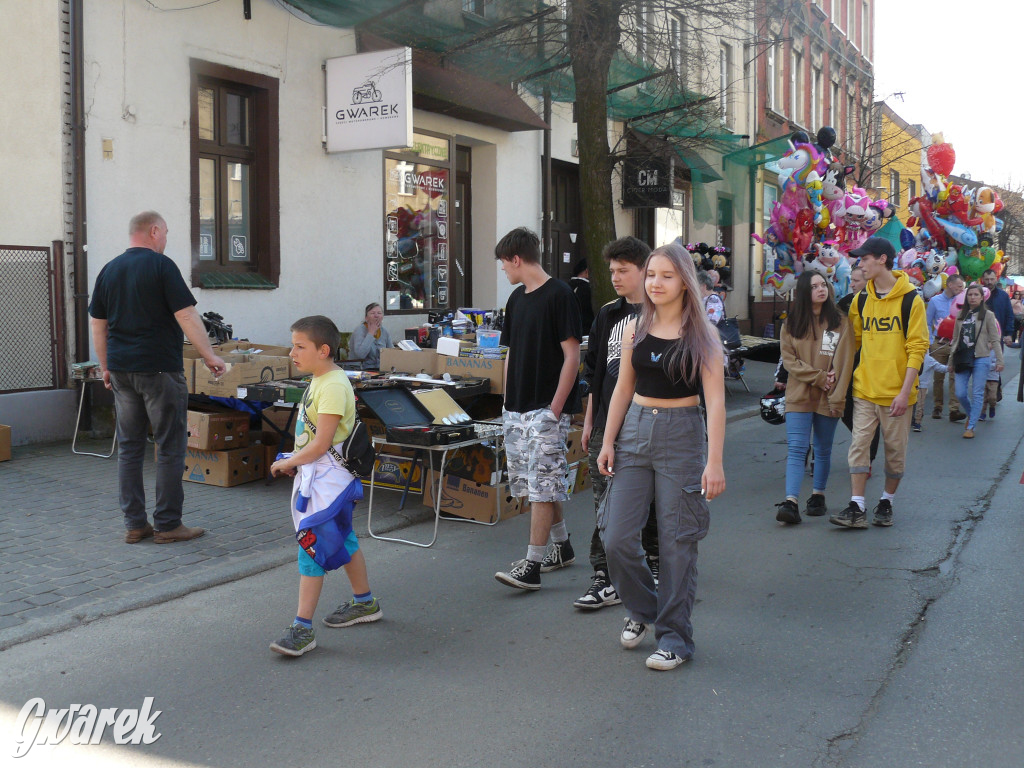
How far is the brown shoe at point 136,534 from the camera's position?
6234 millimetres

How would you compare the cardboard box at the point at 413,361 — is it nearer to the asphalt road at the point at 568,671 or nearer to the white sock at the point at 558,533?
the asphalt road at the point at 568,671

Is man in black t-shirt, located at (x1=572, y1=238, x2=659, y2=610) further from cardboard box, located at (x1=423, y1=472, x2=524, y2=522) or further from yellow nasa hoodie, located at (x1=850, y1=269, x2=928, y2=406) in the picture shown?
yellow nasa hoodie, located at (x1=850, y1=269, x2=928, y2=406)

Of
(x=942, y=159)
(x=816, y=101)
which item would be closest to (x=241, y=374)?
(x=942, y=159)

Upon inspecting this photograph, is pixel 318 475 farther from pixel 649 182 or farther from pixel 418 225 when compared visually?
pixel 649 182

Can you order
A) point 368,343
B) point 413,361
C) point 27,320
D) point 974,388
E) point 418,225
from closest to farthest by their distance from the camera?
point 413,361 < point 27,320 < point 368,343 < point 974,388 < point 418,225

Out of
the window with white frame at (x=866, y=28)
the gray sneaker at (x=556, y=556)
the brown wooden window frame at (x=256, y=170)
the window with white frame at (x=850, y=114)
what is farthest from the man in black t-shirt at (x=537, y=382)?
the window with white frame at (x=866, y=28)

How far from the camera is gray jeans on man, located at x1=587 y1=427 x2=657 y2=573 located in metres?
4.99

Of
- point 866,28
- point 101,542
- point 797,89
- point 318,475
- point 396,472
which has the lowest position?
point 101,542

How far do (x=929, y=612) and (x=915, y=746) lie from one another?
64.5 inches

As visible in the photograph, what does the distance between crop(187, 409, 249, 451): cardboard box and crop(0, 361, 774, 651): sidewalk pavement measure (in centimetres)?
36

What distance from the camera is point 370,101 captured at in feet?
37.7

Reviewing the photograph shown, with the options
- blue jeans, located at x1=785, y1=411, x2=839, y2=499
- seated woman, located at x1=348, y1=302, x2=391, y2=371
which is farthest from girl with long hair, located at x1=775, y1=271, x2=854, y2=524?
seated woman, located at x1=348, y1=302, x2=391, y2=371

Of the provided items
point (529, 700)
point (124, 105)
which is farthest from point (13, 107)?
point (529, 700)

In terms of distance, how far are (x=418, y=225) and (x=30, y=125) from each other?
6.13m
